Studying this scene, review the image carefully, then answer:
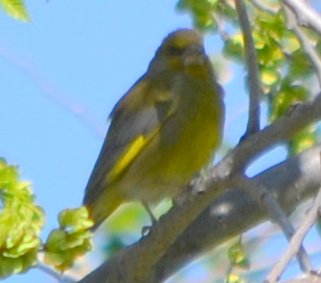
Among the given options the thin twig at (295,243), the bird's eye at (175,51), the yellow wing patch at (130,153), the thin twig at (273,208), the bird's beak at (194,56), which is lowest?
the thin twig at (295,243)

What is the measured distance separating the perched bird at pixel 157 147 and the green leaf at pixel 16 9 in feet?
6.53

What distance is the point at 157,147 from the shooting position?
4137mm

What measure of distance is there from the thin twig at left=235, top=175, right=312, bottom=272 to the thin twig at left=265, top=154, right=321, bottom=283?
52 mm

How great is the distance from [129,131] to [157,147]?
7.6 inches

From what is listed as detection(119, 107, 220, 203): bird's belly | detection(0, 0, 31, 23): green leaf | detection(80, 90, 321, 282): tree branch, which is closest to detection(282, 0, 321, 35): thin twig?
detection(80, 90, 321, 282): tree branch

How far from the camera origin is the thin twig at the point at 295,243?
68.2 inches

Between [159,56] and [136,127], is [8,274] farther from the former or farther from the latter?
[159,56]

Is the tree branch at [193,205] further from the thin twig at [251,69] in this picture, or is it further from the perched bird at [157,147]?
the perched bird at [157,147]

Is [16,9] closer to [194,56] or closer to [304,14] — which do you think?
[304,14]

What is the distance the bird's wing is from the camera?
411 centimetres

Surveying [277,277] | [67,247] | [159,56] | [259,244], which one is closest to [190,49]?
[159,56]

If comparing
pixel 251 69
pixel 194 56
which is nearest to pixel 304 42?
pixel 251 69

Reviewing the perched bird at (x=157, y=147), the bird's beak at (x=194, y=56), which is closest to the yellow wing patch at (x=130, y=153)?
the perched bird at (x=157, y=147)

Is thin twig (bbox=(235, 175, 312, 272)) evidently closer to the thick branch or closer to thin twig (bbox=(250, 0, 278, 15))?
the thick branch
